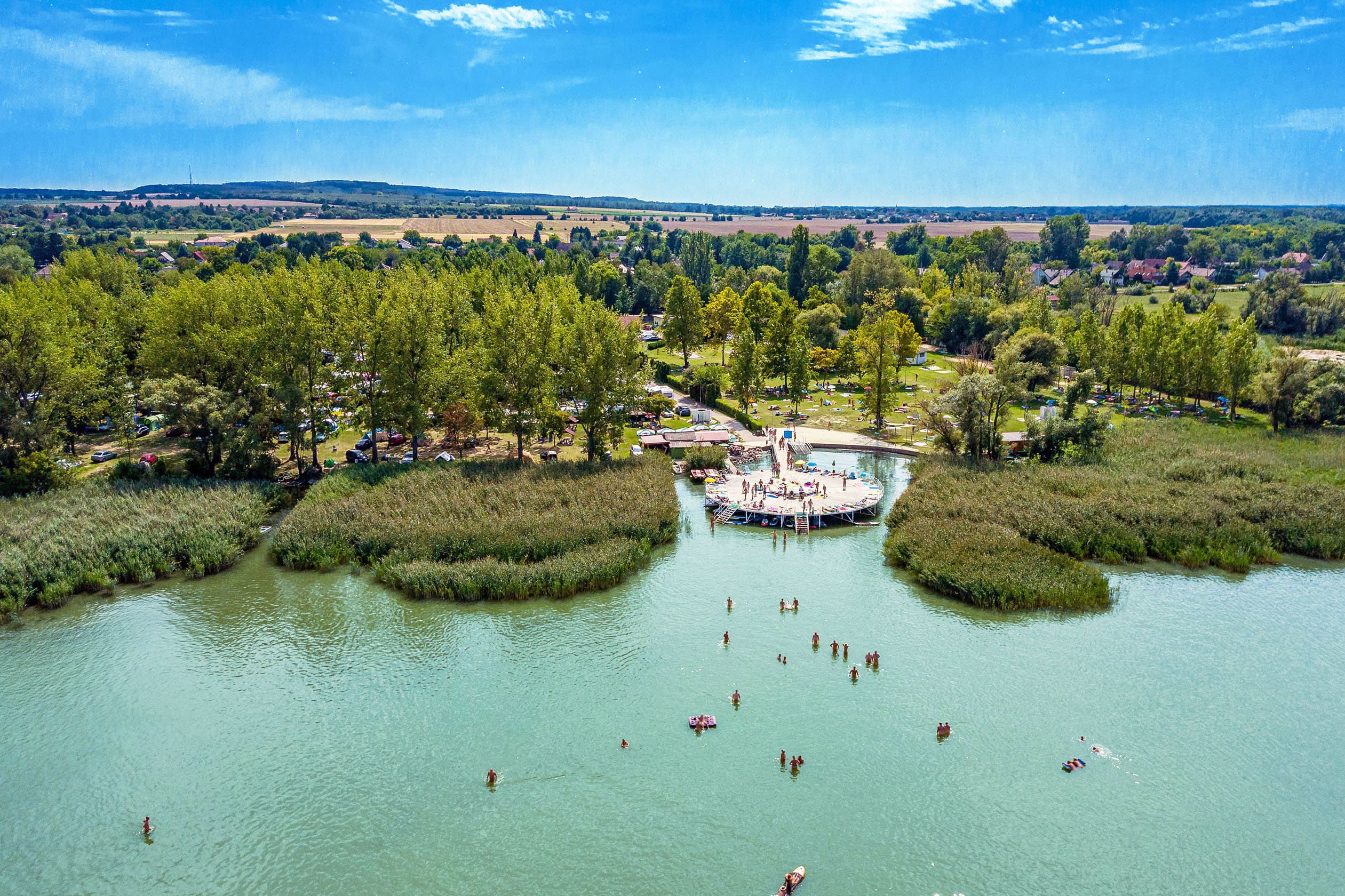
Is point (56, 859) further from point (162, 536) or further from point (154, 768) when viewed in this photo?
point (162, 536)

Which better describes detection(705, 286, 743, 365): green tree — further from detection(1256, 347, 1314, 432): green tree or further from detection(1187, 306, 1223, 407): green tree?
detection(1256, 347, 1314, 432): green tree

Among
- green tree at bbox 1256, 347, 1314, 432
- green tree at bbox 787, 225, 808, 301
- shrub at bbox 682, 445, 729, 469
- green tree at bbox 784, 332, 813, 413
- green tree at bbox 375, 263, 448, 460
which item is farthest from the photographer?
green tree at bbox 787, 225, 808, 301

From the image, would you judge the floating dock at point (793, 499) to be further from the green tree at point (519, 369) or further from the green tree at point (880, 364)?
the green tree at point (880, 364)

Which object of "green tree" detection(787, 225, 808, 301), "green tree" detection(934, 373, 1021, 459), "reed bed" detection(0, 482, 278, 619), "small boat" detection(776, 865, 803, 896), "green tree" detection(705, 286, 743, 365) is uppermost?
"green tree" detection(787, 225, 808, 301)

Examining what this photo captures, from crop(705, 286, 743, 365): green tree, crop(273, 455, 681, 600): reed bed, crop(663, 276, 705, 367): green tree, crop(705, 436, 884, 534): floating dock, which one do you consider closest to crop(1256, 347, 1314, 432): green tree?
crop(705, 436, 884, 534): floating dock

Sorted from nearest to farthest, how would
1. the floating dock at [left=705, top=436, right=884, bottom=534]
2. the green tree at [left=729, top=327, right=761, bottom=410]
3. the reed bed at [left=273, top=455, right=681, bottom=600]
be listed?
the reed bed at [left=273, top=455, right=681, bottom=600]
the floating dock at [left=705, top=436, right=884, bottom=534]
the green tree at [left=729, top=327, right=761, bottom=410]

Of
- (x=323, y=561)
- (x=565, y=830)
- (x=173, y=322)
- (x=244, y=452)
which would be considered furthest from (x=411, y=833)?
(x=173, y=322)

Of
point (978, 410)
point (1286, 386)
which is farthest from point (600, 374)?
point (1286, 386)
